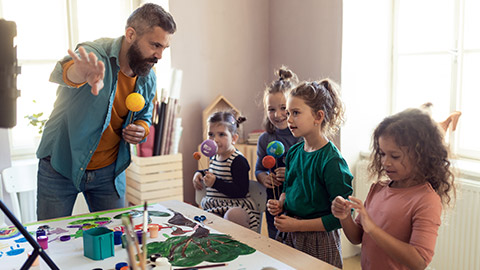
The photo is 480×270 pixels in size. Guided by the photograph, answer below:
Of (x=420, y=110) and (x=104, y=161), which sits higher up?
(x=420, y=110)

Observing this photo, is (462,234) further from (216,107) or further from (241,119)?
(216,107)

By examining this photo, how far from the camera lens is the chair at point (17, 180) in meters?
2.86

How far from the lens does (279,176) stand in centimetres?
218

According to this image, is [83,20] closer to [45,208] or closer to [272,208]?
[45,208]

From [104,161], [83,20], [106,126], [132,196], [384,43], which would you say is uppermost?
[83,20]

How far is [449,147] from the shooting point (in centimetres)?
155

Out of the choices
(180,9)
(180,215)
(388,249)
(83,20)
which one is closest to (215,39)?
(180,9)

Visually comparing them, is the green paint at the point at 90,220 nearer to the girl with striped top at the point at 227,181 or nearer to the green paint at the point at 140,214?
the green paint at the point at 140,214

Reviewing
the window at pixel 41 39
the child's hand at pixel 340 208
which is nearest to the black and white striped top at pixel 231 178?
the child's hand at pixel 340 208

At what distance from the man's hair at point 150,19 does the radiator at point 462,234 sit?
135 cm

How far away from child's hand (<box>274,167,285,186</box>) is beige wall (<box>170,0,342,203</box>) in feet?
3.88

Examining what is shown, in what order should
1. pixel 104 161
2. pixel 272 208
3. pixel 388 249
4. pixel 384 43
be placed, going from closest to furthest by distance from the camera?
pixel 388 249
pixel 272 208
pixel 104 161
pixel 384 43

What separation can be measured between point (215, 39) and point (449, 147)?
2.40 m

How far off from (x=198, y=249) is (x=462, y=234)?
177cm
